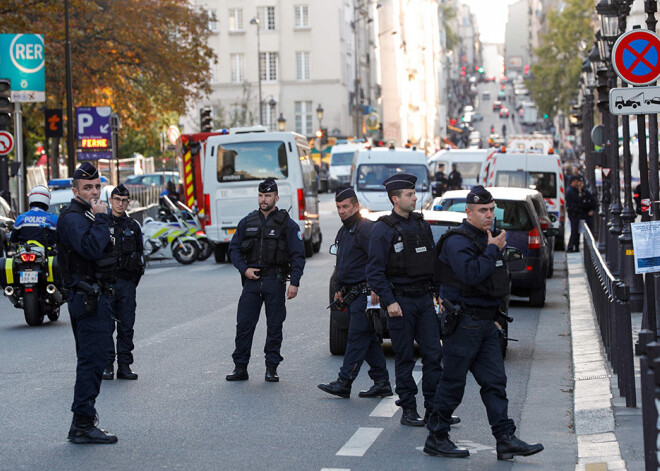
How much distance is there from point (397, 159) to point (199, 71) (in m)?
9.97

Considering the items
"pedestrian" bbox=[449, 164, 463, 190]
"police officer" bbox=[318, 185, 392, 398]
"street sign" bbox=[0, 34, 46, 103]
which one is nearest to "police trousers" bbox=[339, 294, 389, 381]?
"police officer" bbox=[318, 185, 392, 398]

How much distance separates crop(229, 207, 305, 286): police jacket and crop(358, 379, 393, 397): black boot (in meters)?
1.37

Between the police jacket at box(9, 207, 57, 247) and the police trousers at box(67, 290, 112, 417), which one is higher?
the police jacket at box(9, 207, 57, 247)

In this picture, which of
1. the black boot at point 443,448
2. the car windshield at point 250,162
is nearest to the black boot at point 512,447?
the black boot at point 443,448

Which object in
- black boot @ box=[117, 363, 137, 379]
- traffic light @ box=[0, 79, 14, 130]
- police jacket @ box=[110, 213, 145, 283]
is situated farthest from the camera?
traffic light @ box=[0, 79, 14, 130]

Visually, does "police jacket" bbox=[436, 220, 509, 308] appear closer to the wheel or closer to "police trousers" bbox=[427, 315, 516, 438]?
"police trousers" bbox=[427, 315, 516, 438]

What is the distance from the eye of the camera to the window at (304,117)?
286 ft

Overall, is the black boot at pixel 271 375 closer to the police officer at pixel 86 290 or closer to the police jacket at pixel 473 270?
the police officer at pixel 86 290

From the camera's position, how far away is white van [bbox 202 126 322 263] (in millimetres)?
27422

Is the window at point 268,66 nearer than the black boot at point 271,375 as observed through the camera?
No

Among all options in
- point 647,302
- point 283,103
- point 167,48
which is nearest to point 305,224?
point 167,48

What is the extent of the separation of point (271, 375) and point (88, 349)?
3057 millimetres

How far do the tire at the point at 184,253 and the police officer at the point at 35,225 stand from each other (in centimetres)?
1079

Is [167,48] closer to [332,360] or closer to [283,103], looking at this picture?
[332,360]
